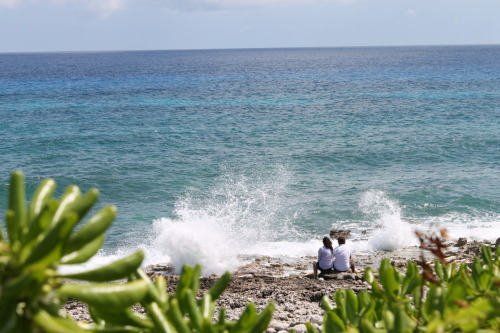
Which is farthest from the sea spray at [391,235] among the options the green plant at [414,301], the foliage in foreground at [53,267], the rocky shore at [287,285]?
the foliage in foreground at [53,267]

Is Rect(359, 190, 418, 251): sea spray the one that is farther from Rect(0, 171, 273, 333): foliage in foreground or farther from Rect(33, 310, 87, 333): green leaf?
Rect(33, 310, 87, 333): green leaf

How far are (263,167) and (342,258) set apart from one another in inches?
577

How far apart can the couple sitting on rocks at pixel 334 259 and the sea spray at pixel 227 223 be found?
308cm

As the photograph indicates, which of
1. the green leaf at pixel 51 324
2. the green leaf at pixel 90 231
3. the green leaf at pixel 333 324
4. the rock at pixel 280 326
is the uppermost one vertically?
the green leaf at pixel 90 231

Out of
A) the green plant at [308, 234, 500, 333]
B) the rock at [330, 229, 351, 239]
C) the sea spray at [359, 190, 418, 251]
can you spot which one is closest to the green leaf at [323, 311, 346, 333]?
the green plant at [308, 234, 500, 333]

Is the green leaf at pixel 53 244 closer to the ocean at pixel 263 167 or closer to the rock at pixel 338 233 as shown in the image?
the ocean at pixel 263 167

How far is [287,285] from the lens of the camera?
11797 mm

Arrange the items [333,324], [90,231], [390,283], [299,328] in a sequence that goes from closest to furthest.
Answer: [90,231], [333,324], [390,283], [299,328]

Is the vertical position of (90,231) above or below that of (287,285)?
above

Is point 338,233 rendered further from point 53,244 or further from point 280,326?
point 53,244

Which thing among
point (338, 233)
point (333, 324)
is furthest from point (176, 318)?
point (338, 233)

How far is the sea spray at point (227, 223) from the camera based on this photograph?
49.1 feet

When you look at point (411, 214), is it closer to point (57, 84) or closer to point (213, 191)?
point (213, 191)

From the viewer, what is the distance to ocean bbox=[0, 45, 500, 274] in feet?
57.9
